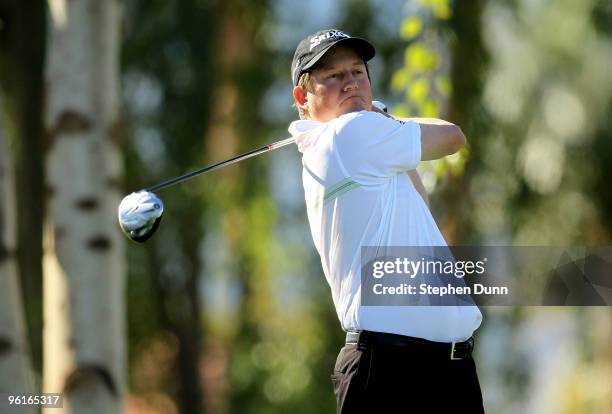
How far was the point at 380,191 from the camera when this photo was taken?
336 centimetres

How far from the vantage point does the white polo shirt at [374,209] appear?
10.8 feet

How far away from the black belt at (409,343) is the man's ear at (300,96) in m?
0.77

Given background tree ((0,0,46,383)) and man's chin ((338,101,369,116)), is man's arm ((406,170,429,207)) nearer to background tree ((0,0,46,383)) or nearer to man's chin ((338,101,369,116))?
man's chin ((338,101,369,116))

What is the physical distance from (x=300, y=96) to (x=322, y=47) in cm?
22

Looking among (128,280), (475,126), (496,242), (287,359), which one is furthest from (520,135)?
(128,280)

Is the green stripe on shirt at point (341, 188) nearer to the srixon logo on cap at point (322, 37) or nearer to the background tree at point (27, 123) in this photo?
the srixon logo on cap at point (322, 37)

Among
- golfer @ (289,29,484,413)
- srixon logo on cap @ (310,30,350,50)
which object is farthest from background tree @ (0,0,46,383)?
golfer @ (289,29,484,413)

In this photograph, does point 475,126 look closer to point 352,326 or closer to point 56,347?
point 56,347

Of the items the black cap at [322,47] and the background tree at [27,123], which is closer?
the black cap at [322,47]

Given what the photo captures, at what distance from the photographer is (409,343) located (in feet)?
10.8

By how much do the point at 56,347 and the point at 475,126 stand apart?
6.90m

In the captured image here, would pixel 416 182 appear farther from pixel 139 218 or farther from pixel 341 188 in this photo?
pixel 139 218

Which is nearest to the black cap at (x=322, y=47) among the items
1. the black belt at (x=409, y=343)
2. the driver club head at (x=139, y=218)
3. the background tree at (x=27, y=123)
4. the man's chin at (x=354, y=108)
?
the man's chin at (x=354, y=108)

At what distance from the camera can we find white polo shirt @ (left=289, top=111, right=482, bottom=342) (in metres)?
3.29
